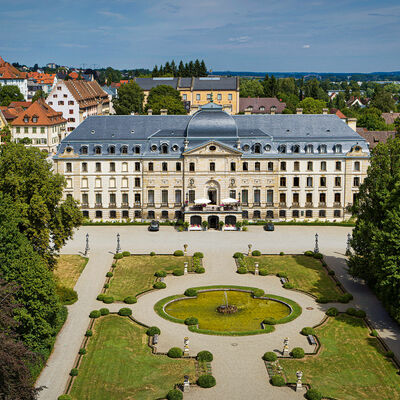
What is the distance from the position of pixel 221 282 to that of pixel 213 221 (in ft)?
86.9

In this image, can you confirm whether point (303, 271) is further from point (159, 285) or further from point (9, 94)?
point (9, 94)

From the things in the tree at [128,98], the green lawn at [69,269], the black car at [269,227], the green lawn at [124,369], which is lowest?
the green lawn at [124,369]

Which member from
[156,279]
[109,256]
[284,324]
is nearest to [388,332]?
[284,324]

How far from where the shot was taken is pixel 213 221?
100 meters

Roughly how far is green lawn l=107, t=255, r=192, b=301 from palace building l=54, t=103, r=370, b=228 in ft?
69.1

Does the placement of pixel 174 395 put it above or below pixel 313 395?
above

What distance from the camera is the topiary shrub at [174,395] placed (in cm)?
4694

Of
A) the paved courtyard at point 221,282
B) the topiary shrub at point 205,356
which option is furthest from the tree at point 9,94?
the topiary shrub at point 205,356

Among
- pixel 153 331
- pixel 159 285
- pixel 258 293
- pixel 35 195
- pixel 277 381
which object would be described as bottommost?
pixel 277 381

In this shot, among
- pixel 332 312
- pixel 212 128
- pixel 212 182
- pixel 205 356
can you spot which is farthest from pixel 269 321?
pixel 212 128

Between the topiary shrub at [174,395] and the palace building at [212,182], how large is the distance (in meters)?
56.8

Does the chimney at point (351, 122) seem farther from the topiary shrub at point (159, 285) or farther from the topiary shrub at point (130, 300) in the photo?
the topiary shrub at point (130, 300)

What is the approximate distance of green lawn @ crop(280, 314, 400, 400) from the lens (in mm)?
49156

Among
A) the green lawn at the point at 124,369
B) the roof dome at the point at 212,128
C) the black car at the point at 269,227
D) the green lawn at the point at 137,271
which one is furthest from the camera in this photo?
the roof dome at the point at 212,128
